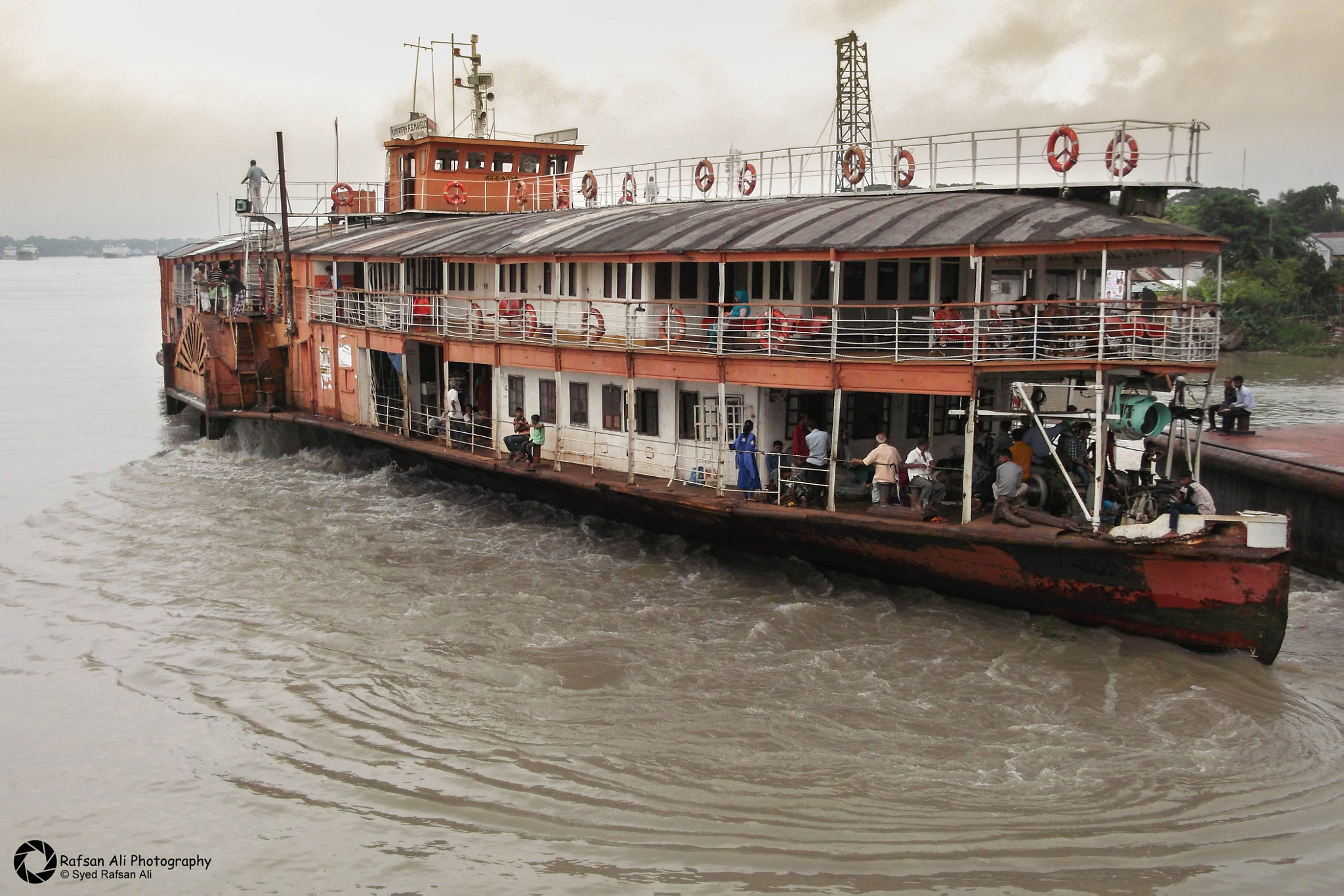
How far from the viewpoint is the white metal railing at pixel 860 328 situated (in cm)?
1412

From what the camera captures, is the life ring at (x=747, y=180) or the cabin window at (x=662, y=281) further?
the life ring at (x=747, y=180)

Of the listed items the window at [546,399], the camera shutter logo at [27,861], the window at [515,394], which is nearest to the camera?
the camera shutter logo at [27,861]

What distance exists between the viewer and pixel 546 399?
70.1 ft

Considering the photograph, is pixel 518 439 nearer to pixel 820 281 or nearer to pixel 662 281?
pixel 662 281

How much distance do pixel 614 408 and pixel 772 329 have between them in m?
4.47

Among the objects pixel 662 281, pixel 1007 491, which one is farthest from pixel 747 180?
pixel 1007 491

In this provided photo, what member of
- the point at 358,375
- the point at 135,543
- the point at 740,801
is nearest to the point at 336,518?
the point at 135,543

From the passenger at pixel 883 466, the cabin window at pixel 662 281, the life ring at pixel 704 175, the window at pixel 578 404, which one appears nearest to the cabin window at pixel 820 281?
the passenger at pixel 883 466

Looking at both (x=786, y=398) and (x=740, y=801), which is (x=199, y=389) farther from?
(x=740, y=801)

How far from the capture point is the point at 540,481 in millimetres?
20000

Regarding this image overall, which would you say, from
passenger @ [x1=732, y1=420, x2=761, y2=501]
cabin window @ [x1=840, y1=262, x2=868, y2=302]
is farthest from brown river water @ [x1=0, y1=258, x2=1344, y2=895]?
cabin window @ [x1=840, y1=262, x2=868, y2=302]

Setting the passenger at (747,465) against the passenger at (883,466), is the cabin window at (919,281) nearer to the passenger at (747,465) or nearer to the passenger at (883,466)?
the passenger at (883,466)

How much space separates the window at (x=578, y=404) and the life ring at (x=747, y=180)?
7.66m

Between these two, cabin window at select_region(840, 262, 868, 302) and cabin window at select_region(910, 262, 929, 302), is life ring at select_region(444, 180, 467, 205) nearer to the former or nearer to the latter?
cabin window at select_region(840, 262, 868, 302)
